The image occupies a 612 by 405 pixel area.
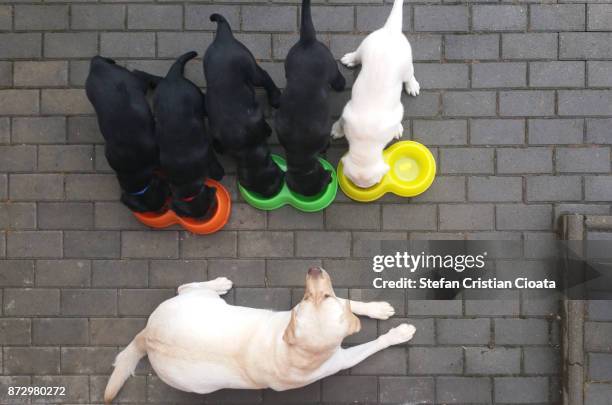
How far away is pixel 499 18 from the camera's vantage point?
3.57 meters

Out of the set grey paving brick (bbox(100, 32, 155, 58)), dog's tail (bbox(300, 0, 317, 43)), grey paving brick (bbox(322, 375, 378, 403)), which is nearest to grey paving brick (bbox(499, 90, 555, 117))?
dog's tail (bbox(300, 0, 317, 43))

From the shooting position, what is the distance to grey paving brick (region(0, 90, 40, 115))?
364 cm

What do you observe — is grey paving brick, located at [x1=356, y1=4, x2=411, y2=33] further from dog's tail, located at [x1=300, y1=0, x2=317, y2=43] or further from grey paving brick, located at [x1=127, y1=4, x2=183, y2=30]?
grey paving brick, located at [x1=127, y1=4, x2=183, y2=30]

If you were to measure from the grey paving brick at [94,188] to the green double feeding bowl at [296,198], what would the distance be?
2.92 ft

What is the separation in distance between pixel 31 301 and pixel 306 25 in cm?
266

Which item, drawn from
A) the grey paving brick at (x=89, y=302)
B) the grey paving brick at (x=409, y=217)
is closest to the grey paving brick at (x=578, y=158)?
the grey paving brick at (x=409, y=217)

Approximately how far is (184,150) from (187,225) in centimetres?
71

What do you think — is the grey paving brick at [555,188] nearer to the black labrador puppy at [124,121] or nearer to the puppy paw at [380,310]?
the puppy paw at [380,310]

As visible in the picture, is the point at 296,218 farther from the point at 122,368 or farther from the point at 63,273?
the point at 63,273

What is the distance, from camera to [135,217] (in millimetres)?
3609

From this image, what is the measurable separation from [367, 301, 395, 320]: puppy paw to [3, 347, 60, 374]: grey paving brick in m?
2.19

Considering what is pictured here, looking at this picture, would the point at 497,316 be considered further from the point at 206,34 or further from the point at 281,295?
the point at 206,34

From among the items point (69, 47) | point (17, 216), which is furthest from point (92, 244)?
point (69, 47)

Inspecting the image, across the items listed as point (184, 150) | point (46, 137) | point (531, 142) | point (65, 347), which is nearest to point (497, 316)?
point (531, 142)
